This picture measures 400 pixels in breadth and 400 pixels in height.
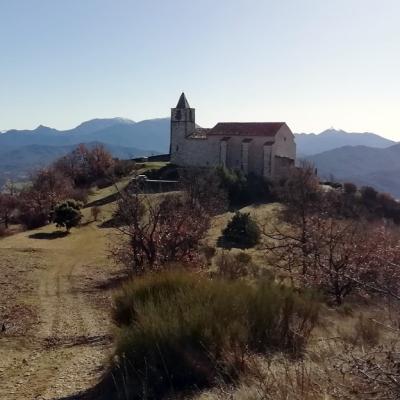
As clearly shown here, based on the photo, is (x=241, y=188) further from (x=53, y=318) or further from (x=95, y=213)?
(x=53, y=318)

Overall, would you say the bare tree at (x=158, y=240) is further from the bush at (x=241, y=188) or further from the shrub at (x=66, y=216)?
the bush at (x=241, y=188)

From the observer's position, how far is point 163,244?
51.4 ft

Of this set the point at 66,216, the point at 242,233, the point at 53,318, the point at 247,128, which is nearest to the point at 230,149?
the point at 247,128

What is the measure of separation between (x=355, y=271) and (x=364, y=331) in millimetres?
5509

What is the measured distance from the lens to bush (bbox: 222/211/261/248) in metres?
26.3

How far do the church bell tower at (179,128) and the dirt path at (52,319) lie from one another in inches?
1211

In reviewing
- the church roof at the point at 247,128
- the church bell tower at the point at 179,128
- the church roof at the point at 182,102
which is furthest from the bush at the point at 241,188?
the church roof at the point at 182,102

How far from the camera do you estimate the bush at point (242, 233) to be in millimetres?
26256

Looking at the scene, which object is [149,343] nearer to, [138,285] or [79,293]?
[138,285]

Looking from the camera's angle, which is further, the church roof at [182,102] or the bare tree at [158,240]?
the church roof at [182,102]

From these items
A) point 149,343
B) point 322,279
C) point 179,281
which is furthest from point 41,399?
point 322,279

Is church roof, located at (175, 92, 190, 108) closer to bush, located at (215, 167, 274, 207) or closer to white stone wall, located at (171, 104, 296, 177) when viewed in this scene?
white stone wall, located at (171, 104, 296, 177)

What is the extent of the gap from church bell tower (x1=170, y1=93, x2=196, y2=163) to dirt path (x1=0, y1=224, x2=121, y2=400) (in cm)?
3075

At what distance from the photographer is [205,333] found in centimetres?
588
